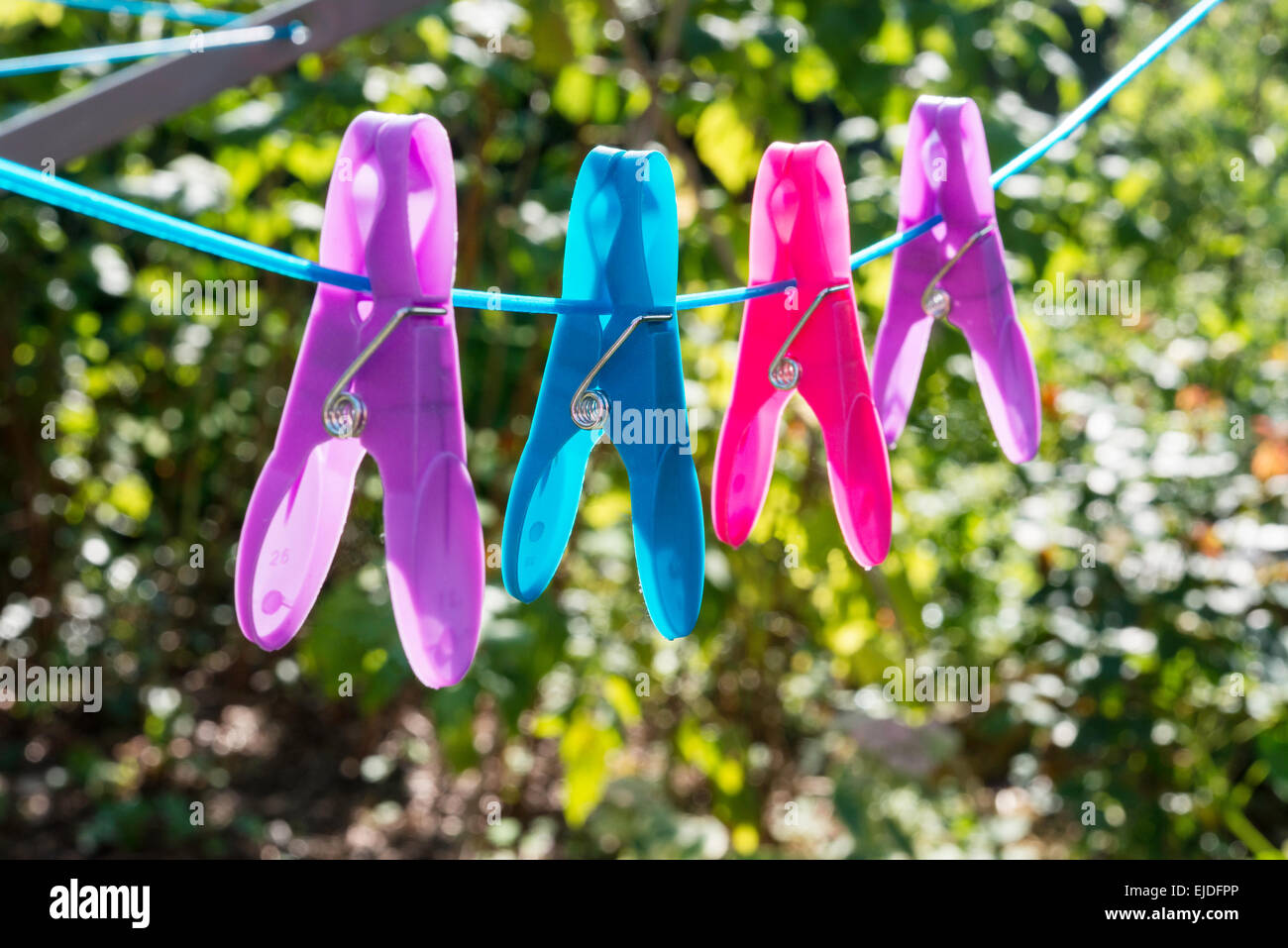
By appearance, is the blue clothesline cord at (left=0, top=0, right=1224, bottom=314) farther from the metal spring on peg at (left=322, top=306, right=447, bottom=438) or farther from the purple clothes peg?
the purple clothes peg

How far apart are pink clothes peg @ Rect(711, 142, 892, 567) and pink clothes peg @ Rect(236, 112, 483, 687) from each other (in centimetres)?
21

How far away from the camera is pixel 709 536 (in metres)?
1.99

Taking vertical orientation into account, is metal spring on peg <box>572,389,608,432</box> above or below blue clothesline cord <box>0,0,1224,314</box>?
below

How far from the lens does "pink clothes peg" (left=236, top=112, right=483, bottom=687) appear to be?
1.94 feet

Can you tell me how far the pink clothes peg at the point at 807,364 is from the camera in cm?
75

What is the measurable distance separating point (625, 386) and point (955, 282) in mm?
293

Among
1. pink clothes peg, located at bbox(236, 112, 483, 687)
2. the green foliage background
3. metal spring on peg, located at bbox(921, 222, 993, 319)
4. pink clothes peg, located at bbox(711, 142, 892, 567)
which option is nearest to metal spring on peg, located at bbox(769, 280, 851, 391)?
pink clothes peg, located at bbox(711, 142, 892, 567)

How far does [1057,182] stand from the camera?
7.05 feet

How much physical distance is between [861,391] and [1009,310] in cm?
16

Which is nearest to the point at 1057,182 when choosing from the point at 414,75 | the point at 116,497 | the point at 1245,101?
the point at 414,75

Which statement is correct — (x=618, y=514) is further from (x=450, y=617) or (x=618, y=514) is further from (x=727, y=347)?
(x=450, y=617)

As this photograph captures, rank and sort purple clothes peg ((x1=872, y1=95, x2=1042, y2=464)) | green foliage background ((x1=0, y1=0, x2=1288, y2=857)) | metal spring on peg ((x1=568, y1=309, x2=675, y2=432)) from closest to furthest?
metal spring on peg ((x1=568, y1=309, x2=675, y2=432)) < purple clothes peg ((x1=872, y1=95, x2=1042, y2=464)) < green foliage background ((x1=0, y1=0, x2=1288, y2=857))

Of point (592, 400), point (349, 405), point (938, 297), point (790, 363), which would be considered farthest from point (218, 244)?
point (938, 297)

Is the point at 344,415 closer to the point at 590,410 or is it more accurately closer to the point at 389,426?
the point at 389,426
